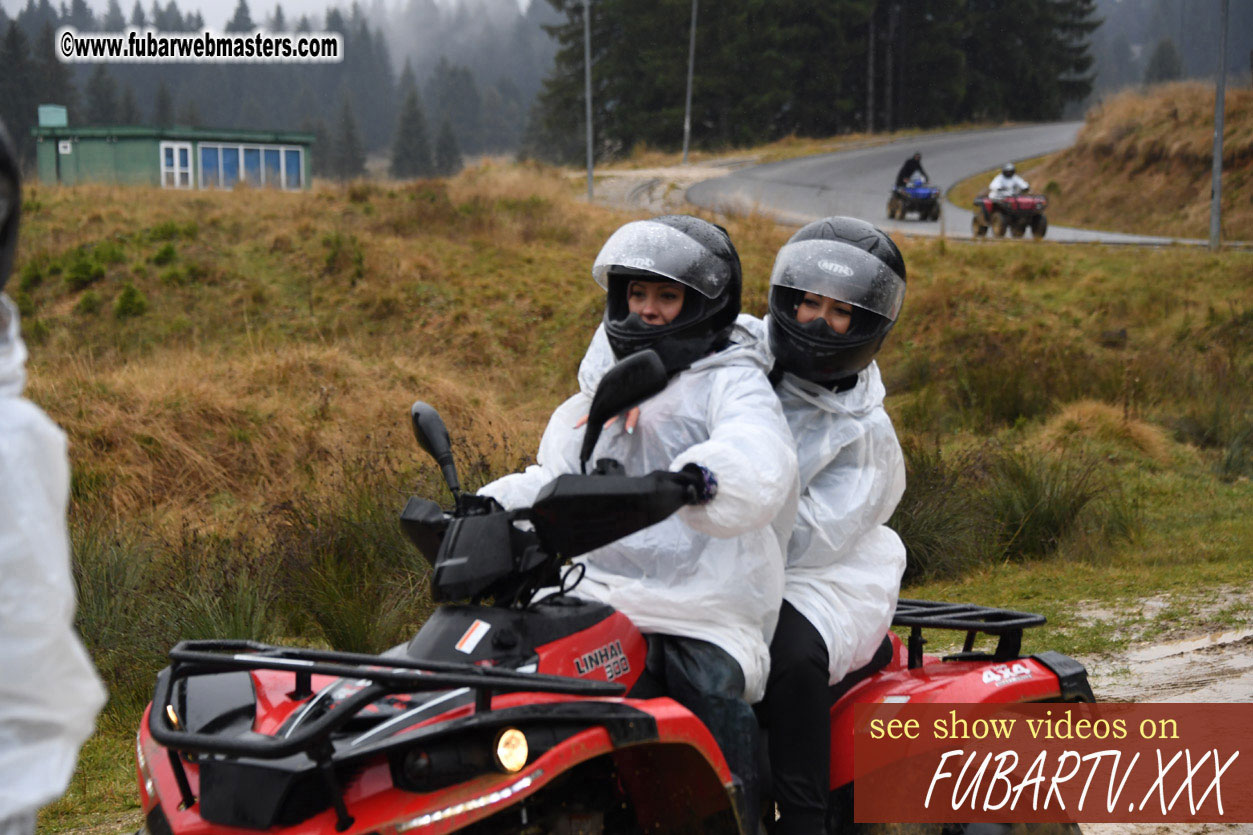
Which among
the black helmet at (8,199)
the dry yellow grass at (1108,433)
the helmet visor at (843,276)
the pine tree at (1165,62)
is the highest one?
the pine tree at (1165,62)

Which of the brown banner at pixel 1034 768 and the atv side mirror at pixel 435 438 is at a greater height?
the atv side mirror at pixel 435 438

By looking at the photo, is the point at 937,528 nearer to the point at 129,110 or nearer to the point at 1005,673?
the point at 1005,673

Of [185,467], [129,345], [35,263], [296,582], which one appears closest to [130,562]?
[296,582]

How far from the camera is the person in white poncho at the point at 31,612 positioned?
1.78 meters

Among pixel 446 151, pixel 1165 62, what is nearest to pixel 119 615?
pixel 446 151

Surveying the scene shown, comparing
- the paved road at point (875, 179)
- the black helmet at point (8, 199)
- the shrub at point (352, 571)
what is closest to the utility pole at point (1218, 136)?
the paved road at point (875, 179)

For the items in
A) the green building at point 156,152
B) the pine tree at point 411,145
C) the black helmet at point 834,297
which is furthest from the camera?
the pine tree at point 411,145

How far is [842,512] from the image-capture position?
11.6 feet

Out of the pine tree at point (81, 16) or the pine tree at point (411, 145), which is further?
the pine tree at point (81, 16)

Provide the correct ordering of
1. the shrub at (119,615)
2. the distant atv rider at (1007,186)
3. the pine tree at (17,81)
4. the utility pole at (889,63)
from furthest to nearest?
the pine tree at (17,81) < the utility pole at (889,63) < the distant atv rider at (1007,186) < the shrub at (119,615)

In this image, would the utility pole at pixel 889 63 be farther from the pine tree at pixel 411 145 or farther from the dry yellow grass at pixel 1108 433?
the dry yellow grass at pixel 1108 433

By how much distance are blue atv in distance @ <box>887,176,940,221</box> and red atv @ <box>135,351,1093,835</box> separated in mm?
25930

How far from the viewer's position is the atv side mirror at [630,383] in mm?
2672

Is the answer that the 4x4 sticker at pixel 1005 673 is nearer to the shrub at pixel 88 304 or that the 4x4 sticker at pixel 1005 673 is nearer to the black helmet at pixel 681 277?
the black helmet at pixel 681 277
